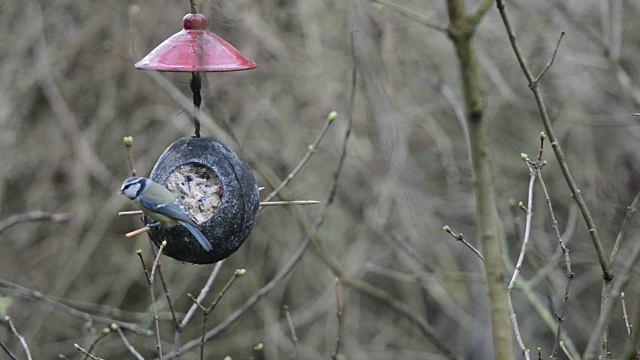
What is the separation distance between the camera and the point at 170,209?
2.57m

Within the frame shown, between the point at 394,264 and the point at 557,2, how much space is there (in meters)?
2.51

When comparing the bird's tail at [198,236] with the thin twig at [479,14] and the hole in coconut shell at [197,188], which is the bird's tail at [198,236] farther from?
the thin twig at [479,14]

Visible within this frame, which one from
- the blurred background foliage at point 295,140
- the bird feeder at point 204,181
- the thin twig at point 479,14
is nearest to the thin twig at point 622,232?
the thin twig at point 479,14

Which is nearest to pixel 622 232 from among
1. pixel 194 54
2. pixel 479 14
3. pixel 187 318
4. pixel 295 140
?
pixel 479 14

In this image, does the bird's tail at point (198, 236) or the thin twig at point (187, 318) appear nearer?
the bird's tail at point (198, 236)

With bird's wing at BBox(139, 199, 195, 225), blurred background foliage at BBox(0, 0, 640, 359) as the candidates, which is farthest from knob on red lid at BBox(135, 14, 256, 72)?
blurred background foliage at BBox(0, 0, 640, 359)

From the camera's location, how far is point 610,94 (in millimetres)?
6715

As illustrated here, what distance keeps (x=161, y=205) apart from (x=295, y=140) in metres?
3.70

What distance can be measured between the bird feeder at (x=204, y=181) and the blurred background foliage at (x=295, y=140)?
2.74 meters

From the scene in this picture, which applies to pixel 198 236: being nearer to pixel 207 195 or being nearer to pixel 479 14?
pixel 207 195

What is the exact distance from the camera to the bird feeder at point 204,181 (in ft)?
8.73

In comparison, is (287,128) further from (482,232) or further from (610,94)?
(482,232)

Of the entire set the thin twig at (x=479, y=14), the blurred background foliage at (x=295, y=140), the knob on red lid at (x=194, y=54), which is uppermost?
the thin twig at (x=479, y=14)

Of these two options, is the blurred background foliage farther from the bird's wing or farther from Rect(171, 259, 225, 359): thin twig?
the bird's wing
